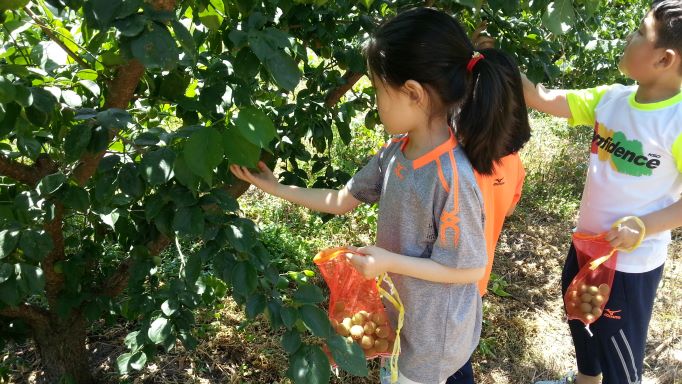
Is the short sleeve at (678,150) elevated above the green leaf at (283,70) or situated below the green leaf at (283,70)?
below

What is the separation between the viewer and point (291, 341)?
1.03 m

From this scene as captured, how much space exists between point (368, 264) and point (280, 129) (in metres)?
0.67

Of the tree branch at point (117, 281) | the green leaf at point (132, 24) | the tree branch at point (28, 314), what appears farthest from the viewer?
the tree branch at point (117, 281)

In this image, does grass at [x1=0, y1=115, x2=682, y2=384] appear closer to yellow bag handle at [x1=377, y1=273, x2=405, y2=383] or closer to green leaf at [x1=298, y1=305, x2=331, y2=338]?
yellow bag handle at [x1=377, y1=273, x2=405, y2=383]

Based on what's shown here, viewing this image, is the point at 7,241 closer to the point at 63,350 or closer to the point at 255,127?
the point at 255,127

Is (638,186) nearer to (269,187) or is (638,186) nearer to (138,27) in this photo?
(269,187)

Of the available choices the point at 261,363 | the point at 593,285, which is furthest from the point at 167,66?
the point at 261,363

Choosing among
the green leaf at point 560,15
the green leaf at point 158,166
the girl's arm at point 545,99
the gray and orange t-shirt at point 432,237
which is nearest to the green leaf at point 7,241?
the green leaf at point 158,166

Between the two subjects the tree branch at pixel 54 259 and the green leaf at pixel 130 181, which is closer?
the green leaf at pixel 130 181

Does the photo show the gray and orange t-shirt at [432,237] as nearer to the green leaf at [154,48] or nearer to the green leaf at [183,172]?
the green leaf at [183,172]

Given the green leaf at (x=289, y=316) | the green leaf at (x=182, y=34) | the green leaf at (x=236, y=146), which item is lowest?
the green leaf at (x=289, y=316)

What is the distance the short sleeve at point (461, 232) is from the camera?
1.26 metres

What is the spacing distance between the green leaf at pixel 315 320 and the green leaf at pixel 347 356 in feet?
0.09

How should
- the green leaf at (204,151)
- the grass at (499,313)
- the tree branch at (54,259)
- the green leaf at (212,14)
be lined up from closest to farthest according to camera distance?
the green leaf at (204,151)
the green leaf at (212,14)
the tree branch at (54,259)
the grass at (499,313)
